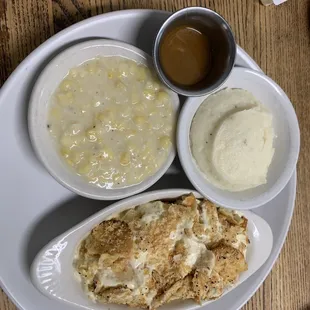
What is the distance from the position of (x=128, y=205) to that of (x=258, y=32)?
2.84 feet

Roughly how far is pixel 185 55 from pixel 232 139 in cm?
33

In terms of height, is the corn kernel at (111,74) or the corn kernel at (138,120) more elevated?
the corn kernel at (111,74)

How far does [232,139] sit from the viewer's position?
178 cm

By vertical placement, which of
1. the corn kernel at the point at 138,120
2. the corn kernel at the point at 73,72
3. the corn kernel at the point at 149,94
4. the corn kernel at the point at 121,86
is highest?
the corn kernel at the point at 73,72

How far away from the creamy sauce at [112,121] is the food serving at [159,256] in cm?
16

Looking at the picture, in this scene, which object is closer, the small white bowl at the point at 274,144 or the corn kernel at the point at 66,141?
the corn kernel at the point at 66,141

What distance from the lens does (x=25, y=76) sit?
1.69 meters

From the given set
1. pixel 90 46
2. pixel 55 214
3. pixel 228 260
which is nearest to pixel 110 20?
pixel 90 46

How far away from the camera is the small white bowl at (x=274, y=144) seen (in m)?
1.79

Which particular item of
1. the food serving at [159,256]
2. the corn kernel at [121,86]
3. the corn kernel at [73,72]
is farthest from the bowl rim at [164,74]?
the food serving at [159,256]

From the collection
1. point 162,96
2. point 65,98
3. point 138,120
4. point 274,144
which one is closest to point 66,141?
point 65,98

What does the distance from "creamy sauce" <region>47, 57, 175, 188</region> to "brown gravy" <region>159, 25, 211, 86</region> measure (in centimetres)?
7

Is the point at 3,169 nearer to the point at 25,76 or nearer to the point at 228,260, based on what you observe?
the point at 25,76

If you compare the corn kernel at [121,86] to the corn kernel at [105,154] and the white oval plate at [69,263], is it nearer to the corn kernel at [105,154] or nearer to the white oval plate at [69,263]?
the corn kernel at [105,154]
